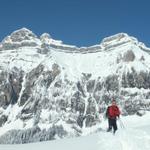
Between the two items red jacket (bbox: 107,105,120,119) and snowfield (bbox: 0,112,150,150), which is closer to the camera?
snowfield (bbox: 0,112,150,150)

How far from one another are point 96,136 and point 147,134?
4.51m

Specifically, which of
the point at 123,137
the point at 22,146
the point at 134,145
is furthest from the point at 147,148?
the point at 22,146

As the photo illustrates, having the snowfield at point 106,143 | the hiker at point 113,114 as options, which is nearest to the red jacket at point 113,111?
the hiker at point 113,114

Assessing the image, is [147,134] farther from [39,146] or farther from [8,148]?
[8,148]

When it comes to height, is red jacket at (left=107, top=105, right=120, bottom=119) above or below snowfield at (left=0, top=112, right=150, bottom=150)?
above

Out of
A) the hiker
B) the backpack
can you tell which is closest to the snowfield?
the hiker

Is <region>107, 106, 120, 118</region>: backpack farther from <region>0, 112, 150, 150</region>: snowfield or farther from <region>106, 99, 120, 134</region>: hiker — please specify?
<region>0, 112, 150, 150</region>: snowfield

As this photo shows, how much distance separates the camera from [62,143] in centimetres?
4222

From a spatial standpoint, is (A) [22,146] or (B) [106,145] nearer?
(B) [106,145]

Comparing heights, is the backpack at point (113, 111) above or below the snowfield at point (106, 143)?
above

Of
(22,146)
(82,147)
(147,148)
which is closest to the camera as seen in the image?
(147,148)

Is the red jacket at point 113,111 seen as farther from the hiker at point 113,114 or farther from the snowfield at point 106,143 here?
the snowfield at point 106,143

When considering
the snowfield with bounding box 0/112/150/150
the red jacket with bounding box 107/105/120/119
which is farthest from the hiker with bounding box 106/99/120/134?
the snowfield with bounding box 0/112/150/150

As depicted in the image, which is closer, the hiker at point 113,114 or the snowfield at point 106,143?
the snowfield at point 106,143
